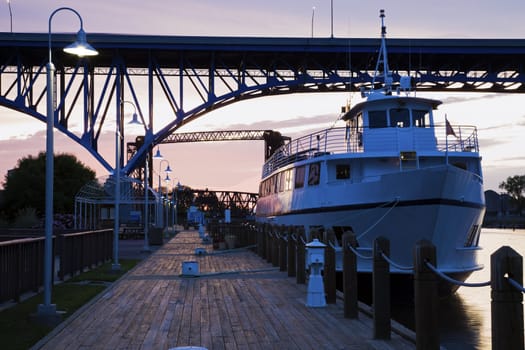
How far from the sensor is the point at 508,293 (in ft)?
19.5

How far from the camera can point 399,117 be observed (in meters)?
24.8

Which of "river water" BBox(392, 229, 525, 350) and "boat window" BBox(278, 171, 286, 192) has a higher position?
"boat window" BBox(278, 171, 286, 192)

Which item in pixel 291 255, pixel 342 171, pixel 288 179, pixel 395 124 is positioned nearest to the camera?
pixel 291 255

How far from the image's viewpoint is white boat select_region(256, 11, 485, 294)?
1870 centimetres

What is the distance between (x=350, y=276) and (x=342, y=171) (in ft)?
41.0

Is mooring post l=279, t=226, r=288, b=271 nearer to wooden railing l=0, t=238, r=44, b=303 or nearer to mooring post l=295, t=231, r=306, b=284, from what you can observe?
mooring post l=295, t=231, r=306, b=284

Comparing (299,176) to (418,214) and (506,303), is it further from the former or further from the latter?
(506,303)

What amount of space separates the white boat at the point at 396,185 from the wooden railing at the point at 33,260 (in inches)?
278

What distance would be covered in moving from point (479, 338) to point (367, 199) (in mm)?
Result: 4838

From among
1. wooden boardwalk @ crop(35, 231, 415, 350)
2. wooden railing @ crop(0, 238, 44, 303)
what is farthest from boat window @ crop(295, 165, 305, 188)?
wooden railing @ crop(0, 238, 44, 303)

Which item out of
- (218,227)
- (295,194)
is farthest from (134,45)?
(295,194)

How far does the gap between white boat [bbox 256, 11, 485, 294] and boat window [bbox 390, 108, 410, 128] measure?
33mm

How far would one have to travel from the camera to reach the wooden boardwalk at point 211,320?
Answer: 9.57 m

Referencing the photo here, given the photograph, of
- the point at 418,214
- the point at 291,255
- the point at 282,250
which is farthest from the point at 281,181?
the point at 418,214
